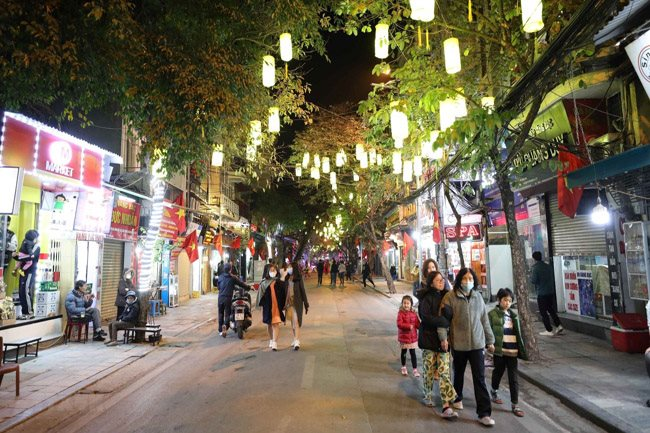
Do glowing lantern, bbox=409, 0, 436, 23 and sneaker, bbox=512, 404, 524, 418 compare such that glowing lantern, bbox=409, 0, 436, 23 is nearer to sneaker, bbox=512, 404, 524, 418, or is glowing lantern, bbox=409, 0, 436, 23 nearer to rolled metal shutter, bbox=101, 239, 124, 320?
sneaker, bbox=512, 404, 524, 418

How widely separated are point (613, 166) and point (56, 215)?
12871 millimetres

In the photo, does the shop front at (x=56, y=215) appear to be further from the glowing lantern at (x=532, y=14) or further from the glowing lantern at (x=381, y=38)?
the glowing lantern at (x=532, y=14)

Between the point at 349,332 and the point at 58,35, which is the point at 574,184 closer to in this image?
the point at 349,332

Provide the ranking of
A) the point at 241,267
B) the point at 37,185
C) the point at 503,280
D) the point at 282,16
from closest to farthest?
the point at 282,16, the point at 37,185, the point at 503,280, the point at 241,267

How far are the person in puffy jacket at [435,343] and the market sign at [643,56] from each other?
4517 mm

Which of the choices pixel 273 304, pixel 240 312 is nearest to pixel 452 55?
pixel 273 304

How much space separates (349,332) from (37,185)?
29.9ft

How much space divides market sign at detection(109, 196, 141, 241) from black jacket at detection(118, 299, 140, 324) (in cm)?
335

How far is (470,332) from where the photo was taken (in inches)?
223

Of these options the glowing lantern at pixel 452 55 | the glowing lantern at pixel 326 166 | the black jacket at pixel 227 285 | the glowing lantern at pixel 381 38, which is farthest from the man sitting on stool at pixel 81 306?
the glowing lantern at pixel 452 55

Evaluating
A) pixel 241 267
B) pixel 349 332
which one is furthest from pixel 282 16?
pixel 241 267

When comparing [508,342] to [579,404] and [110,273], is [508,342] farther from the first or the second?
[110,273]

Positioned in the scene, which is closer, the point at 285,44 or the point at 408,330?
the point at 408,330

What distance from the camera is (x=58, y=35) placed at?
623cm
